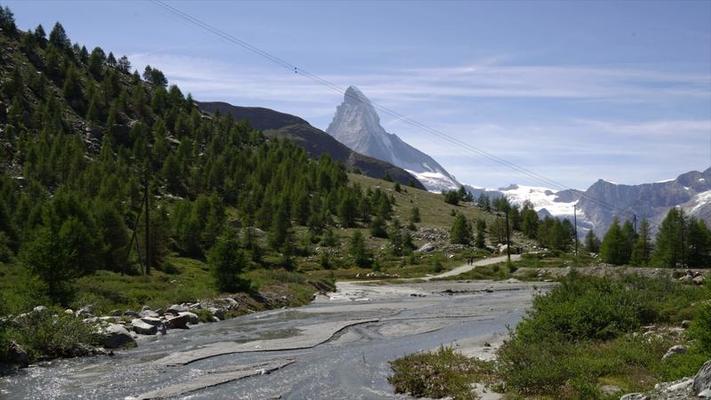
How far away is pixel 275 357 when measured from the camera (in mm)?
34625

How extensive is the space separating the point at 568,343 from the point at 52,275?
3489cm

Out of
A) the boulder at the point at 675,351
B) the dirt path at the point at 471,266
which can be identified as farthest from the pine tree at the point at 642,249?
the boulder at the point at 675,351

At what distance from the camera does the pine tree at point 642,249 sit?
418ft

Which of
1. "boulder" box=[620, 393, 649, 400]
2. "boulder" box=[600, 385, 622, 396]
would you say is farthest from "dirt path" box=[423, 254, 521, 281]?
"boulder" box=[620, 393, 649, 400]

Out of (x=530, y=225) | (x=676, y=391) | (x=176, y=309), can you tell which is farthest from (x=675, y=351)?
(x=530, y=225)

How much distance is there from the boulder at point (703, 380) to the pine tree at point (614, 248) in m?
124

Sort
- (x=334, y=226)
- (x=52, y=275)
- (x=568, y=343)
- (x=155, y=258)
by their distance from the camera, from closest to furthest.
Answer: (x=568, y=343) < (x=52, y=275) < (x=155, y=258) < (x=334, y=226)

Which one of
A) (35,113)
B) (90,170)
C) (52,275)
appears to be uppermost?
(35,113)

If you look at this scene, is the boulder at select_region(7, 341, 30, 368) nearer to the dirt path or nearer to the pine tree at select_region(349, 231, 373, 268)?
the dirt path

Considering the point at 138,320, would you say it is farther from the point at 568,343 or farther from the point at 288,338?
the point at 568,343

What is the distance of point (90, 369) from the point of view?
30078mm

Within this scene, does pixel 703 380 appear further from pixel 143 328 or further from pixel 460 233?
pixel 460 233

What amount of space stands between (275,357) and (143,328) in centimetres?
1234

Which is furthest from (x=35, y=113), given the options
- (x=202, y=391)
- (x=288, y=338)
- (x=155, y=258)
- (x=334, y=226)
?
(x=202, y=391)
